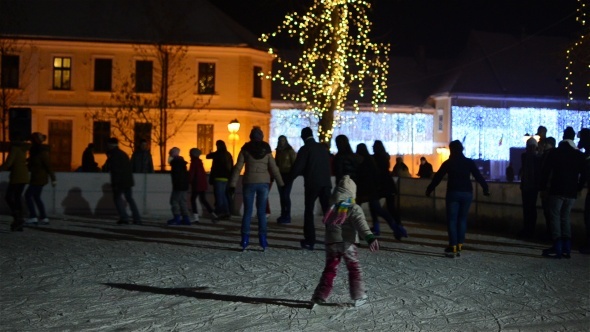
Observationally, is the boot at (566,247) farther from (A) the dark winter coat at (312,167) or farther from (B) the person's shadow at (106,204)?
(B) the person's shadow at (106,204)

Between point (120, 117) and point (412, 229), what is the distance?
3379cm

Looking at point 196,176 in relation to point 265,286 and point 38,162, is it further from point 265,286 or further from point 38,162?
point 265,286

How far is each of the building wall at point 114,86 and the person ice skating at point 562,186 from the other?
39606 mm

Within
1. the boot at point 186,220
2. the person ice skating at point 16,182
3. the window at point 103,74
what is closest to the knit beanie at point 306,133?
the boot at point 186,220

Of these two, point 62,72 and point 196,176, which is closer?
point 196,176

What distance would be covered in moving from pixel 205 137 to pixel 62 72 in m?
8.81

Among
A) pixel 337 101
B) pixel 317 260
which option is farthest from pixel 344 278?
pixel 337 101

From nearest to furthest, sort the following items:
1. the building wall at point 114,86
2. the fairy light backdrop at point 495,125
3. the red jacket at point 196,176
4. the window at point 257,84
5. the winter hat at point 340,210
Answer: the winter hat at point 340,210 → the red jacket at point 196,176 → the building wall at point 114,86 → the window at point 257,84 → the fairy light backdrop at point 495,125

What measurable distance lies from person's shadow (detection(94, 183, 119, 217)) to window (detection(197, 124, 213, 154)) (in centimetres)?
3006

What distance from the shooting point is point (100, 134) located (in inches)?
2157

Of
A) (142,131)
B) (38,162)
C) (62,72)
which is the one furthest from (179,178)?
(62,72)

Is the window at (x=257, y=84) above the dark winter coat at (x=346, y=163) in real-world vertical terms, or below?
above

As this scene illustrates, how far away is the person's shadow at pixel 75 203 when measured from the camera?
24.9 meters

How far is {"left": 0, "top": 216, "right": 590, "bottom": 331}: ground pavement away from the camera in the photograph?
938cm
